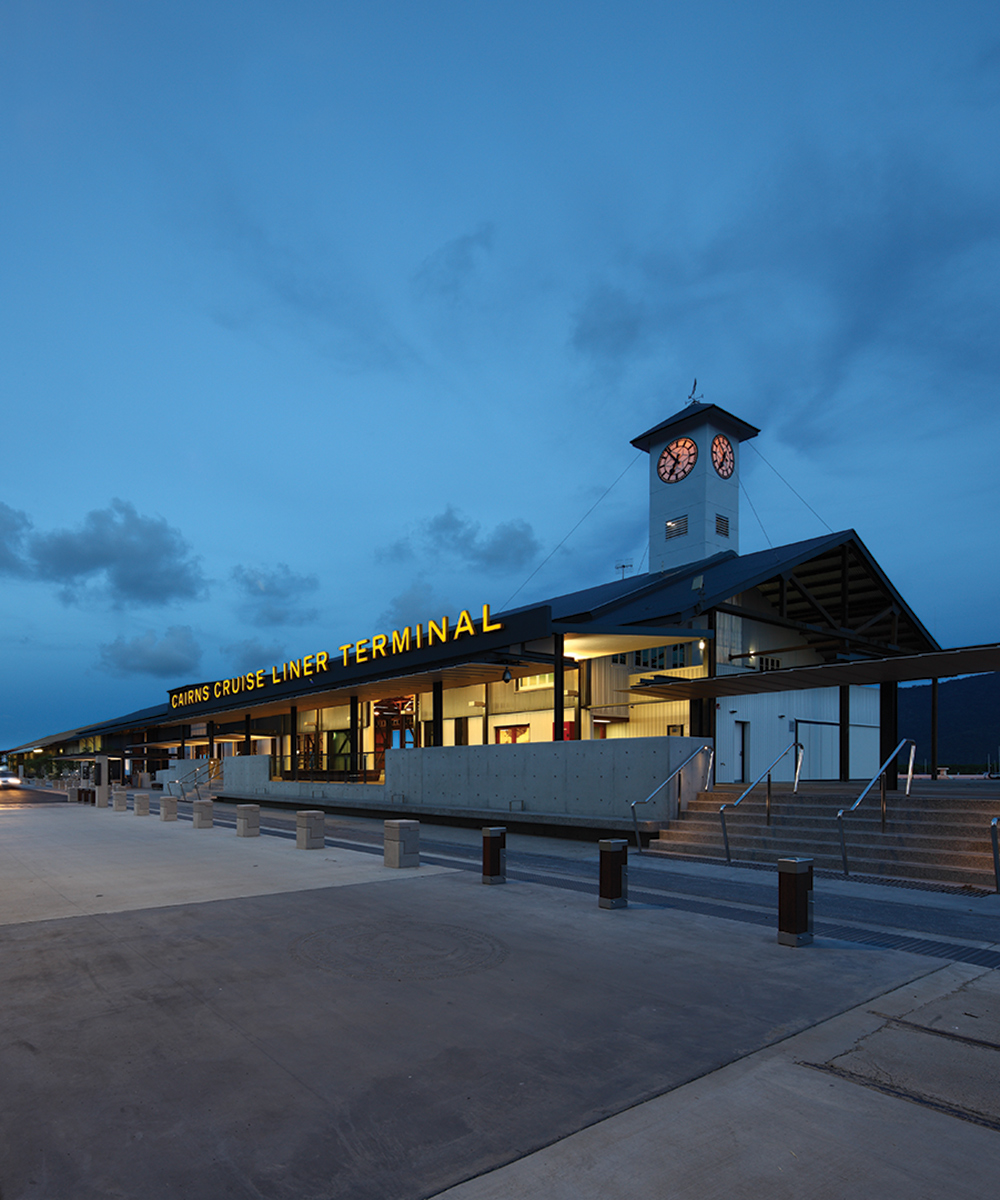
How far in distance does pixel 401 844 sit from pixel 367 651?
665 inches

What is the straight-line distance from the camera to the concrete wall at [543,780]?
17.6 meters

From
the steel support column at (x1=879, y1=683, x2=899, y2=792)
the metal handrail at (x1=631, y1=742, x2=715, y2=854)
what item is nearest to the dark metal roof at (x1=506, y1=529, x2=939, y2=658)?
the steel support column at (x1=879, y1=683, x2=899, y2=792)

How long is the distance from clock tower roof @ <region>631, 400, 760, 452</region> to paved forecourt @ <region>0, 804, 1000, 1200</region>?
26735 millimetres

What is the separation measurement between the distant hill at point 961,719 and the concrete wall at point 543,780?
75223mm

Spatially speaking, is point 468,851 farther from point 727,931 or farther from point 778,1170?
point 778,1170

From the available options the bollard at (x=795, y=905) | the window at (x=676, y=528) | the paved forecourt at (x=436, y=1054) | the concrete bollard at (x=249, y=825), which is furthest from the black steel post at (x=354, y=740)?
the bollard at (x=795, y=905)

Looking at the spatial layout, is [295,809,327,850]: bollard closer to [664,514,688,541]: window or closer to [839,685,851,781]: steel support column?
[839,685,851,781]: steel support column

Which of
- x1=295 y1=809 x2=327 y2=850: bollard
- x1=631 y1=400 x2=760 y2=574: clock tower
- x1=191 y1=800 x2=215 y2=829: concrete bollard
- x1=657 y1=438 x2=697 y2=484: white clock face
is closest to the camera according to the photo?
x1=295 y1=809 x2=327 y2=850: bollard

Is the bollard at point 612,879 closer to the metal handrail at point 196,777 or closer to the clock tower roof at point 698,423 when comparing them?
the clock tower roof at point 698,423

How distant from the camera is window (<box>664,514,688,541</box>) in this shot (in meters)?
33.6

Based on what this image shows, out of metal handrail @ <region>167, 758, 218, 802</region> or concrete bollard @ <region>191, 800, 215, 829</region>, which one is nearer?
concrete bollard @ <region>191, 800, 215, 829</region>

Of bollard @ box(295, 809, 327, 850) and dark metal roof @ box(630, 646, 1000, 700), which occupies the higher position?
dark metal roof @ box(630, 646, 1000, 700)

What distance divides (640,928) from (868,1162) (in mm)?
5176

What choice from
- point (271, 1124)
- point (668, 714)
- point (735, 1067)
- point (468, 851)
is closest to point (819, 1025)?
point (735, 1067)
